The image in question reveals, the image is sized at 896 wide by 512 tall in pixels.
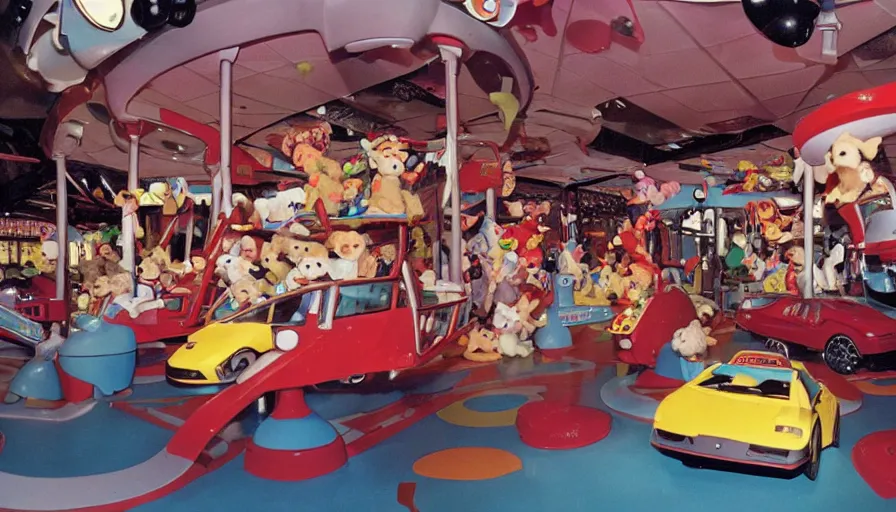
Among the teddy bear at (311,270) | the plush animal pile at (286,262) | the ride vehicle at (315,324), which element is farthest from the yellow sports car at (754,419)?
the teddy bear at (311,270)

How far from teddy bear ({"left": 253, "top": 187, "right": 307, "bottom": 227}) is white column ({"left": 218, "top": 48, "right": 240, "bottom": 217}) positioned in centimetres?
29

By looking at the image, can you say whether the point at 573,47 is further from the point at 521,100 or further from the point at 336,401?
the point at 336,401

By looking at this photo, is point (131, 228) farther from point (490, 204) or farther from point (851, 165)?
point (851, 165)

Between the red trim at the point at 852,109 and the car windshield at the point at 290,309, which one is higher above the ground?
the red trim at the point at 852,109

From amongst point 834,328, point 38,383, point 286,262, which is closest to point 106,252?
point 38,383

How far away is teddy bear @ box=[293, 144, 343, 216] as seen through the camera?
191 inches

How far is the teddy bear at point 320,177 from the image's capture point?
4.84 metres

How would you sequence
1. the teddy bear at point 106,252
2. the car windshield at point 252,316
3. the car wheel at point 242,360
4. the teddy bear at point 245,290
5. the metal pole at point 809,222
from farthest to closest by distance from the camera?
the teddy bear at point 106,252 < the metal pole at point 809,222 < the teddy bear at point 245,290 < the car windshield at point 252,316 < the car wheel at point 242,360

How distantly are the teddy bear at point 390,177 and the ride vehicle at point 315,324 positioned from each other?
0.22 metres

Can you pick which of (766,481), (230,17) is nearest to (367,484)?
(766,481)

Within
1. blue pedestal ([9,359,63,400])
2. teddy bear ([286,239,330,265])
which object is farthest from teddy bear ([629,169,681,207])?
blue pedestal ([9,359,63,400])

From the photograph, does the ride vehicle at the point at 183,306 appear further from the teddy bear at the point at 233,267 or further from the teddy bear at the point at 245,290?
the teddy bear at the point at 245,290

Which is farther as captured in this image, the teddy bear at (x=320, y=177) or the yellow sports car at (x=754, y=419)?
the teddy bear at (x=320, y=177)

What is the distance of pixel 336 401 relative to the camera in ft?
16.9
